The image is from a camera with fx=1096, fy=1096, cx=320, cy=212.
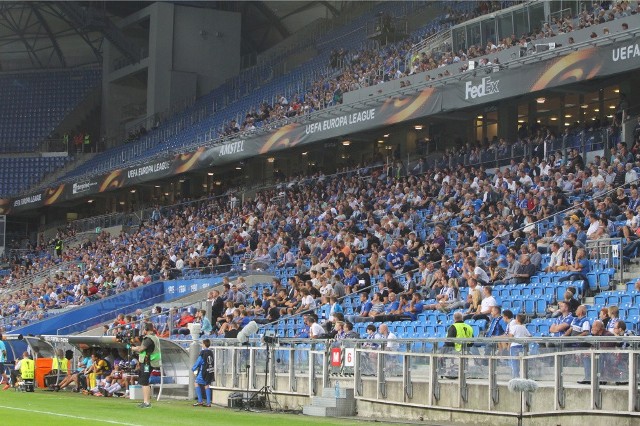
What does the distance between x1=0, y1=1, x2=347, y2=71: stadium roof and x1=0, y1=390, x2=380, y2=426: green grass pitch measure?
124 ft

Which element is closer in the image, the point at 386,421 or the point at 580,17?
the point at 386,421

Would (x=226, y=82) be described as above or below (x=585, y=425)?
above

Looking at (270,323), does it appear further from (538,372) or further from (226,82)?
(226,82)

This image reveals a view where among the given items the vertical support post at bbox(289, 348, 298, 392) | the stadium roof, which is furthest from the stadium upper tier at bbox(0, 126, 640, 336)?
the stadium roof

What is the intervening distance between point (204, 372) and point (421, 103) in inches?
559

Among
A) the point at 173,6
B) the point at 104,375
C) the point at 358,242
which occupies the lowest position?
the point at 104,375

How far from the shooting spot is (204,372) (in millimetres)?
19609

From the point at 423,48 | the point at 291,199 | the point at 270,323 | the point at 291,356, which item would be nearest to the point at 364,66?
the point at 423,48

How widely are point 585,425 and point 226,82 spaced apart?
43534 millimetres

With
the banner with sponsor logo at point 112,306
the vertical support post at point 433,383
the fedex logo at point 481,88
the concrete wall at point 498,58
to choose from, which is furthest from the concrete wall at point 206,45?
the vertical support post at point 433,383

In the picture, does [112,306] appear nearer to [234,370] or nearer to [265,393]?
[234,370]

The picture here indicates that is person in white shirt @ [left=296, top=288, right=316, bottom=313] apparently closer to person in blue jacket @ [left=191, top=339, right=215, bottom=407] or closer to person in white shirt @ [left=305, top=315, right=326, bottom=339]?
person in white shirt @ [left=305, top=315, right=326, bottom=339]

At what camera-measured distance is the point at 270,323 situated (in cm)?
2434

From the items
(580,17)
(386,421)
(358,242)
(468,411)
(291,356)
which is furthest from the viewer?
(580,17)
